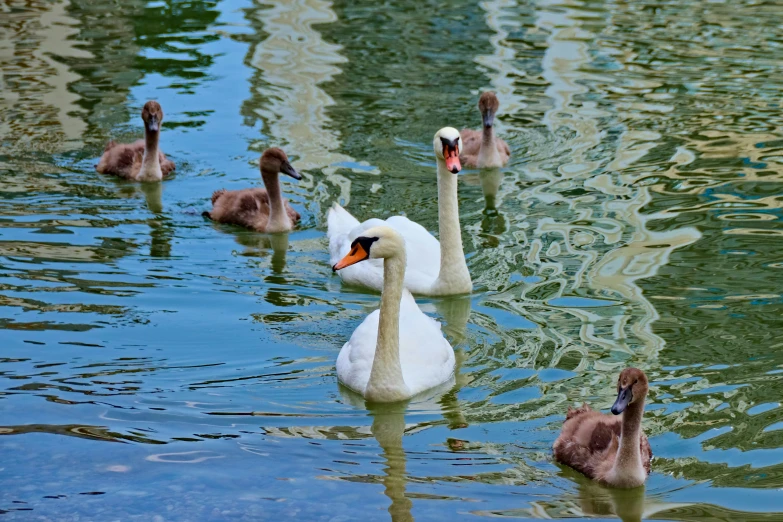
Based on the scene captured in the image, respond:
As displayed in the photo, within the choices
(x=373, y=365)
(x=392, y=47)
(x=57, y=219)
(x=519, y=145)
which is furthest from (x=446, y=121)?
(x=373, y=365)

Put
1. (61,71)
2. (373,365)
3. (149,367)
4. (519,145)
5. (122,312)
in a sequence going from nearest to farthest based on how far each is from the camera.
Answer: (373,365), (149,367), (122,312), (519,145), (61,71)

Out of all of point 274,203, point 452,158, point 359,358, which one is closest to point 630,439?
point 359,358

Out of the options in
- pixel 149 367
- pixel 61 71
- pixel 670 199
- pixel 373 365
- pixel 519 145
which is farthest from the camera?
pixel 61 71

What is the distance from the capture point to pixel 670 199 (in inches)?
512

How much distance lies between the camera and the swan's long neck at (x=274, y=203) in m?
12.4

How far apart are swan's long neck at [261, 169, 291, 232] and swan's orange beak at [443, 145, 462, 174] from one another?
94.8 inches

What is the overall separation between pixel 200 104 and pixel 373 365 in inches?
377

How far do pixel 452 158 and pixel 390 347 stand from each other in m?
2.54

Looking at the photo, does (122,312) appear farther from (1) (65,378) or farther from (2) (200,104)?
(2) (200,104)

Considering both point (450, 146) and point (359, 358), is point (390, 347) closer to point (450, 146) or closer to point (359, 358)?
point (359, 358)

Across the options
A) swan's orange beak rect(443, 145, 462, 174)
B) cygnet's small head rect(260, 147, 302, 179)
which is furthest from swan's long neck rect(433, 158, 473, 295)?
cygnet's small head rect(260, 147, 302, 179)

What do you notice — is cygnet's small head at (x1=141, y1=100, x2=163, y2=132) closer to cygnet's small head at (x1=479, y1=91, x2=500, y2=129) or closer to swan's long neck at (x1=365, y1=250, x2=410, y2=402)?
cygnet's small head at (x1=479, y1=91, x2=500, y2=129)

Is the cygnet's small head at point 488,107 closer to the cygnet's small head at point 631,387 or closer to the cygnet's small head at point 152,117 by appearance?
the cygnet's small head at point 152,117

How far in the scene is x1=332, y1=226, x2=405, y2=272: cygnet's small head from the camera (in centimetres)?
851
